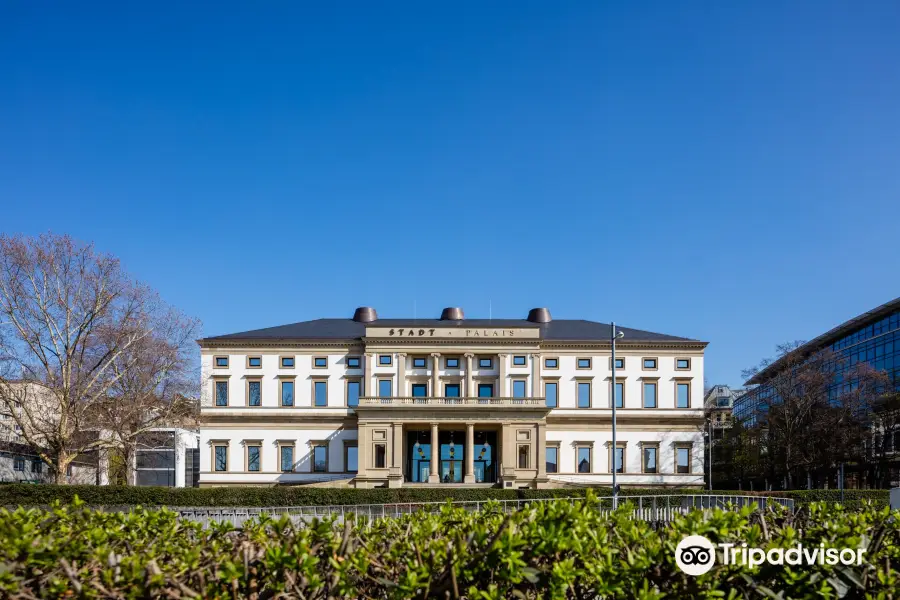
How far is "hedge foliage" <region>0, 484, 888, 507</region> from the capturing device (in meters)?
40.9

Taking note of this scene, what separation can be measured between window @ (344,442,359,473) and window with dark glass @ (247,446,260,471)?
6.99 meters

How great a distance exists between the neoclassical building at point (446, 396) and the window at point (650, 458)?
8cm

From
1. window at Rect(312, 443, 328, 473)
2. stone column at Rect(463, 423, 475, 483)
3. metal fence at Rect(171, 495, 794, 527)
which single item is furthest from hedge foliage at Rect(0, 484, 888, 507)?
window at Rect(312, 443, 328, 473)

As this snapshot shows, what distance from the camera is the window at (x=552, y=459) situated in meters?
58.5

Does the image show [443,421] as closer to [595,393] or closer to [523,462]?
[523,462]

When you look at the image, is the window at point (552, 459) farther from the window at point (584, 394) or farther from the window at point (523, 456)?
the window at point (584, 394)

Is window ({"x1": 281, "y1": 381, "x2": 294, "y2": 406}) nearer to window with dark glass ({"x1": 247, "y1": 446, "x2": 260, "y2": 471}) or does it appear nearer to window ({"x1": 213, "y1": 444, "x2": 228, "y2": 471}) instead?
window with dark glass ({"x1": 247, "y1": 446, "x2": 260, "y2": 471})

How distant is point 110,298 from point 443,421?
25.1 m

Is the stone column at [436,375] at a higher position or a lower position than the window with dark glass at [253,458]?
higher

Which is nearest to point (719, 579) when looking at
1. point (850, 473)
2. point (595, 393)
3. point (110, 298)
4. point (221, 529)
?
point (221, 529)

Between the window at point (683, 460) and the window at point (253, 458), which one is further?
the window at point (253, 458)

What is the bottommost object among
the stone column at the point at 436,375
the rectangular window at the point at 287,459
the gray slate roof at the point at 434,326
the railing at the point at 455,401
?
the rectangular window at the point at 287,459

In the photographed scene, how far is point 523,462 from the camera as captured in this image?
5603 cm

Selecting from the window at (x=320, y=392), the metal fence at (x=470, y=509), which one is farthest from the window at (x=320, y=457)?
the metal fence at (x=470, y=509)
